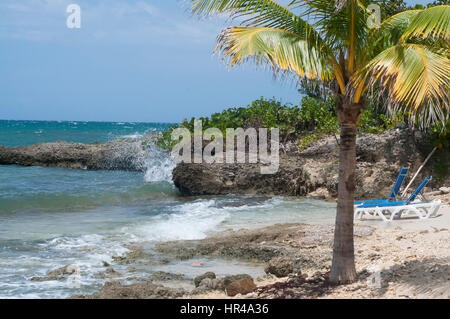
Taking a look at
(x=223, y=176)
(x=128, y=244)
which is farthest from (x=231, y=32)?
(x=223, y=176)

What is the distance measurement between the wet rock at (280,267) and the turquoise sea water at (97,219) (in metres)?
0.68

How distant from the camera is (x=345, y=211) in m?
6.29

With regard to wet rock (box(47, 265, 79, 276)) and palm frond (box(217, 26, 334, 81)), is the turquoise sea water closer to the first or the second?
wet rock (box(47, 265, 79, 276))

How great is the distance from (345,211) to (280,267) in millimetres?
1707

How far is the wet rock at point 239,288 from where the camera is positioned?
6.52 meters

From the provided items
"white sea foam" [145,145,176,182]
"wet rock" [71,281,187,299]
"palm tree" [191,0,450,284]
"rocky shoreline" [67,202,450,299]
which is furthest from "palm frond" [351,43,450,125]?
"white sea foam" [145,145,176,182]

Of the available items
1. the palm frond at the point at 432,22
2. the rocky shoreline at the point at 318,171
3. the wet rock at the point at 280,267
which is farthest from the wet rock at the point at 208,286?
the rocky shoreline at the point at 318,171

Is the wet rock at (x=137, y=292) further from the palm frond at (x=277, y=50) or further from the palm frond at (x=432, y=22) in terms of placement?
the palm frond at (x=432, y=22)

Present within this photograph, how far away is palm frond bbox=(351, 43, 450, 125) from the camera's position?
496cm

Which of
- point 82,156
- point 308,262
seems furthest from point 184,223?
point 82,156

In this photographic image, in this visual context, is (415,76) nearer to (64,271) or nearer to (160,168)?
(64,271)

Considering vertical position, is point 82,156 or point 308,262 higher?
Result: point 82,156
